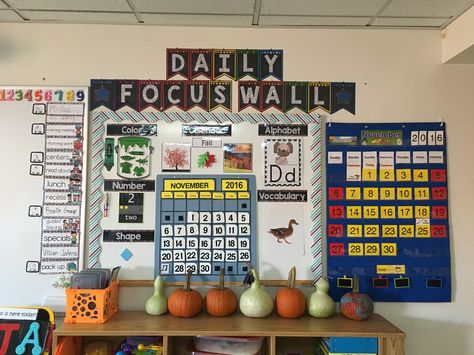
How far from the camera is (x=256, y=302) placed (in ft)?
7.24

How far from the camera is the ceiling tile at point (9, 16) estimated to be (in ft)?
7.72

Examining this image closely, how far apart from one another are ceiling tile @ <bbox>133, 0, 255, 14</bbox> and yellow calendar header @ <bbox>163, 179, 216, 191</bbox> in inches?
37.9

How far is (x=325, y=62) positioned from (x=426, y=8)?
601 mm

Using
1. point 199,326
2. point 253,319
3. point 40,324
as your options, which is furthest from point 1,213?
point 253,319

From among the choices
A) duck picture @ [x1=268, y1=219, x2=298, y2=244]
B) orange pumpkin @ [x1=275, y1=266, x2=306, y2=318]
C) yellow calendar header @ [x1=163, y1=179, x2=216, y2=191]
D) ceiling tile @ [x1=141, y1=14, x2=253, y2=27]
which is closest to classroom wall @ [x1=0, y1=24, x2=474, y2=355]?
ceiling tile @ [x1=141, y1=14, x2=253, y2=27]

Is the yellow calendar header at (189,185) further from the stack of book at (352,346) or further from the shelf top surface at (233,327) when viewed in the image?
the stack of book at (352,346)

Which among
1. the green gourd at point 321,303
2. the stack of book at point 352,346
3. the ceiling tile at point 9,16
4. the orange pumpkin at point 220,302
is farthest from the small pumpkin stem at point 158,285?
→ the ceiling tile at point 9,16

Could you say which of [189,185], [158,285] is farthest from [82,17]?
[158,285]

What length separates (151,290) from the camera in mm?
2422

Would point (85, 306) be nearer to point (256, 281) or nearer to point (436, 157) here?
point (256, 281)

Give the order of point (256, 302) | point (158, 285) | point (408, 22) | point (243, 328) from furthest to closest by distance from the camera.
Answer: point (408, 22), point (158, 285), point (256, 302), point (243, 328)

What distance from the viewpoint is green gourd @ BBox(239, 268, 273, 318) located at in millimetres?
2207

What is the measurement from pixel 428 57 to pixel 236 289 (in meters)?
1.82

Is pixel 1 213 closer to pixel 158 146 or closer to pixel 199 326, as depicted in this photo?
pixel 158 146
